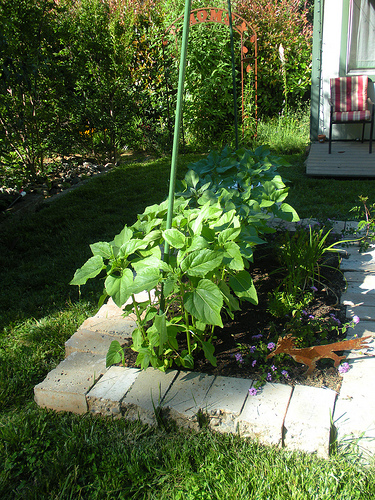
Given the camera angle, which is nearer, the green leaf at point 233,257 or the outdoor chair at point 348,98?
the green leaf at point 233,257

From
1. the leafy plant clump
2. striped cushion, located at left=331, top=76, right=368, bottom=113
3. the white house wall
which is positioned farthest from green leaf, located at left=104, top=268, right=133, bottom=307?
the white house wall

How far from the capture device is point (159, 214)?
6.47 ft

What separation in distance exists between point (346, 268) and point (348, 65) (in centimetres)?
476

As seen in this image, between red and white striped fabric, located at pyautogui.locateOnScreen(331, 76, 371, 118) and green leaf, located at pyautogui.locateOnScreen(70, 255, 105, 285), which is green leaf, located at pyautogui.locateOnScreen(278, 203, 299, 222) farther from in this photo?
red and white striped fabric, located at pyautogui.locateOnScreen(331, 76, 371, 118)

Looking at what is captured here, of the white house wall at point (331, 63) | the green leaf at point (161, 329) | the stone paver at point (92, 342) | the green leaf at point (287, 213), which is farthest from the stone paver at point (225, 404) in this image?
the white house wall at point (331, 63)

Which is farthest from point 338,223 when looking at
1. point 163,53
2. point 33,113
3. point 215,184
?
point 163,53

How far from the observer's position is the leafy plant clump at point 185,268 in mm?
1457

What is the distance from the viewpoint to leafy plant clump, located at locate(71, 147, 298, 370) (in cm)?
146

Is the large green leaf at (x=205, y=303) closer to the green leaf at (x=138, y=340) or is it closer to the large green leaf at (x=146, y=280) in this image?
the large green leaf at (x=146, y=280)

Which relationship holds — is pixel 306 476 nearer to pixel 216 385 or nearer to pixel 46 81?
pixel 216 385

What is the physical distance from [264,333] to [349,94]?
16.6 feet

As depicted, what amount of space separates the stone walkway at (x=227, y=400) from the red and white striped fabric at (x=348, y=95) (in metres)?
4.72

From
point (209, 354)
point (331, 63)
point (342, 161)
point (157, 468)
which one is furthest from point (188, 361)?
point (331, 63)

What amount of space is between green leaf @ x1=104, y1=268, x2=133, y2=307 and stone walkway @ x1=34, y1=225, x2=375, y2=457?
17.9 inches
